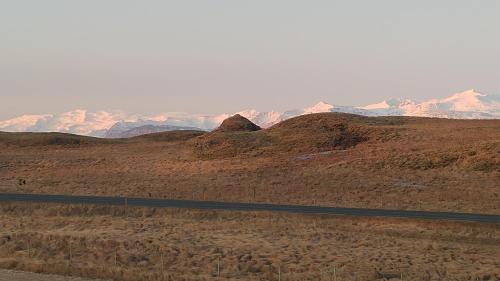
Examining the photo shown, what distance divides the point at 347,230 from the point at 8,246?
19.0m

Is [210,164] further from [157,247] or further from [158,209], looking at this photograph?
[157,247]

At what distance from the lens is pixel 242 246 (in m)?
34.4

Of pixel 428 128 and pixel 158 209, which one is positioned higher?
pixel 428 128

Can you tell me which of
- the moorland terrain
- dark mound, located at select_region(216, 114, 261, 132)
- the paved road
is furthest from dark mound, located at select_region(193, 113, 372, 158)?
the paved road

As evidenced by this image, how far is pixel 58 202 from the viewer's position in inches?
1927

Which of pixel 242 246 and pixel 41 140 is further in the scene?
pixel 41 140

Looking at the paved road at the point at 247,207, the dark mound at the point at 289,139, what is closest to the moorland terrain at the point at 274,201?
the dark mound at the point at 289,139

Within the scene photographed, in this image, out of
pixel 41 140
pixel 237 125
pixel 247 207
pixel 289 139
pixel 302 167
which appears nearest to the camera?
pixel 247 207

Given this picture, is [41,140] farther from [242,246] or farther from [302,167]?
[242,246]

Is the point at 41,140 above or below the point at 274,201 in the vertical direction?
above

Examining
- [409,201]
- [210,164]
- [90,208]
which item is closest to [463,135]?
[210,164]

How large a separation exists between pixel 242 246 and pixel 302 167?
132ft

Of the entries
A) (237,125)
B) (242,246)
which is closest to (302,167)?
(242,246)

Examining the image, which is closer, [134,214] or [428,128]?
[134,214]
